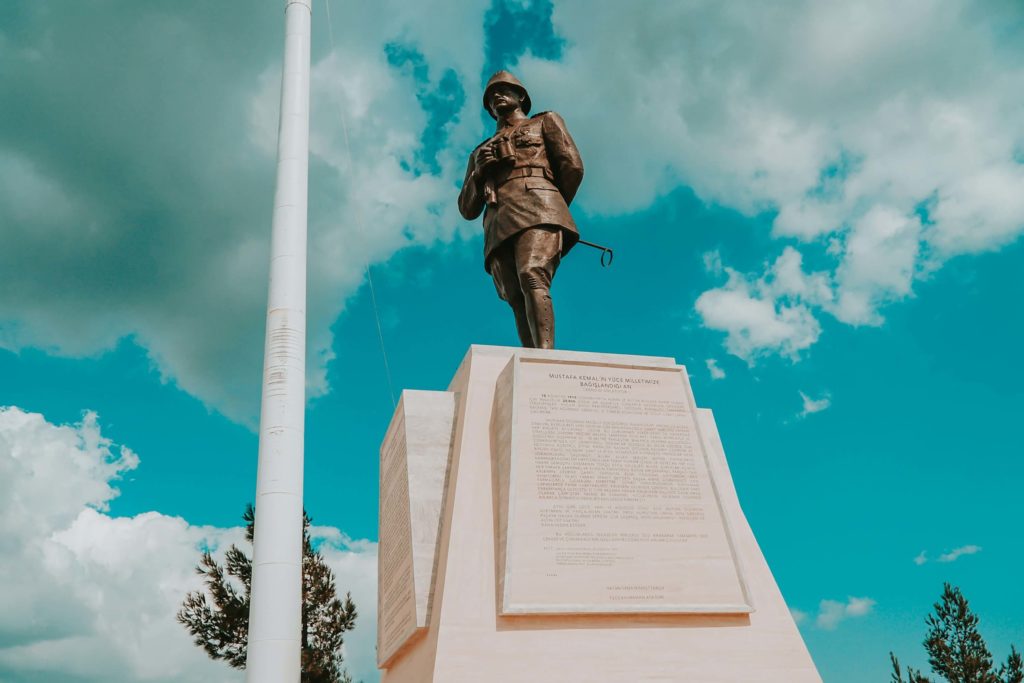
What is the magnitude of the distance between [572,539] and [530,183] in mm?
3801

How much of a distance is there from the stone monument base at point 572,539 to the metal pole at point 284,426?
0.91 meters

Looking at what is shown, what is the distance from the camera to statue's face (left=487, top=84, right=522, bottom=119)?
9.52 m

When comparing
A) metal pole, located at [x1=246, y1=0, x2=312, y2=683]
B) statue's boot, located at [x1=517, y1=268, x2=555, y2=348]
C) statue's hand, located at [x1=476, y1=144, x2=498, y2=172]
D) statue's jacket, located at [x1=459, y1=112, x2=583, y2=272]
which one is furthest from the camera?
statue's hand, located at [x1=476, y1=144, x2=498, y2=172]

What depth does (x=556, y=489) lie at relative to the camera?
22.3ft

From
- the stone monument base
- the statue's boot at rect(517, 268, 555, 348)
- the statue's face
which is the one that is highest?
the statue's face

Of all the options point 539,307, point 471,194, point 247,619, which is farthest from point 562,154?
point 247,619

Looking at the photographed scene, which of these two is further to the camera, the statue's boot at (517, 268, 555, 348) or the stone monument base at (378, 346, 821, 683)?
the statue's boot at (517, 268, 555, 348)

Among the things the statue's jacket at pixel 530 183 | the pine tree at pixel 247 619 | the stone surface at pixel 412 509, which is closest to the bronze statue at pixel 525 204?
the statue's jacket at pixel 530 183

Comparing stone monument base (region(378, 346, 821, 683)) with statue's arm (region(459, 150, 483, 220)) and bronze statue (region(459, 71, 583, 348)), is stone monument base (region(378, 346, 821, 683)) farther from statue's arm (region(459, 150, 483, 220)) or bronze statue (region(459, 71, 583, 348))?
statue's arm (region(459, 150, 483, 220))

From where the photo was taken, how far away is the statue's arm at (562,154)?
9.02 metres

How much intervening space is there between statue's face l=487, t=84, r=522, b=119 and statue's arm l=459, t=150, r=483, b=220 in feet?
2.02

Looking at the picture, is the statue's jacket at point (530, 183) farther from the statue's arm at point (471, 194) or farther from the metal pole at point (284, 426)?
the metal pole at point (284, 426)

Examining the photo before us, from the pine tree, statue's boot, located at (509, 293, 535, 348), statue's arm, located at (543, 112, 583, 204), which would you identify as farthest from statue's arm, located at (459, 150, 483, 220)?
the pine tree

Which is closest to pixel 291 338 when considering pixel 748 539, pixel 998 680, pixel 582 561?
pixel 582 561
